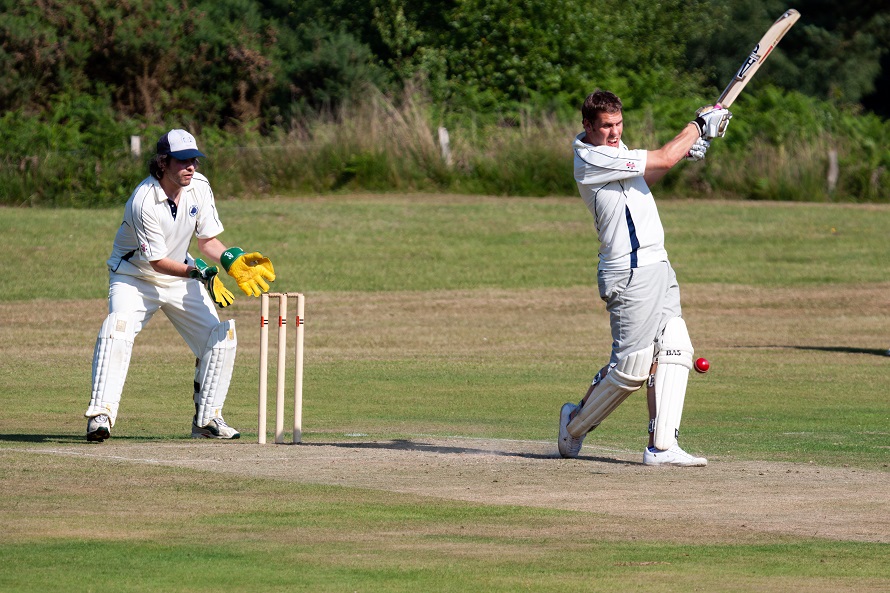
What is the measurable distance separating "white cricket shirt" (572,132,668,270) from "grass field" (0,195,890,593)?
112 cm

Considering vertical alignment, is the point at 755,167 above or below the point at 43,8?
below

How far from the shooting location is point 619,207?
7.95 metres

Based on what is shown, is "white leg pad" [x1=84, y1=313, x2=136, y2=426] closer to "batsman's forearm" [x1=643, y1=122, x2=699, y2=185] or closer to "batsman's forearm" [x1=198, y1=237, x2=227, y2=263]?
"batsman's forearm" [x1=198, y1=237, x2=227, y2=263]

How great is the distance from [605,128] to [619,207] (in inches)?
16.2

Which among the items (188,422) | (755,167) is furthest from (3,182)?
(188,422)

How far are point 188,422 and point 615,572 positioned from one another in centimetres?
573

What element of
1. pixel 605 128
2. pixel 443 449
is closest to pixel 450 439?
pixel 443 449

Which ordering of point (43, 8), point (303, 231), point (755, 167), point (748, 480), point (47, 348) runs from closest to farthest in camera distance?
point (748, 480) < point (47, 348) < point (303, 231) < point (755, 167) < point (43, 8)

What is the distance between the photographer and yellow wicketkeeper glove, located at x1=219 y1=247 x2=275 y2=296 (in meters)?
9.12

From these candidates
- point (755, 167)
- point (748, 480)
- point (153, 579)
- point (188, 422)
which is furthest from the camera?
point (755, 167)

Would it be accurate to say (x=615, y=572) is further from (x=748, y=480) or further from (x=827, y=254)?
(x=827, y=254)

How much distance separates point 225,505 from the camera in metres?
7.05

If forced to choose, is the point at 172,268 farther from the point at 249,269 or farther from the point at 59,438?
the point at 59,438

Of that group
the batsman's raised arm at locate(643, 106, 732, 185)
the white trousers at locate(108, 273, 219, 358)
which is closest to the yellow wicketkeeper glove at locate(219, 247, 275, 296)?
the white trousers at locate(108, 273, 219, 358)
